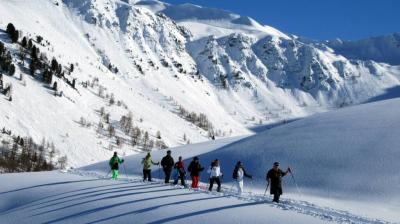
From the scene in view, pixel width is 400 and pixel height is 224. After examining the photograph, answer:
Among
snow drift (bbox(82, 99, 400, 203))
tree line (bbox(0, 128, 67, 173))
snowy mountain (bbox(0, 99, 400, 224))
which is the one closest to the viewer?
snowy mountain (bbox(0, 99, 400, 224))

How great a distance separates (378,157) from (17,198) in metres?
29.7

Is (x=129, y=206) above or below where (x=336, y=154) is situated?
below

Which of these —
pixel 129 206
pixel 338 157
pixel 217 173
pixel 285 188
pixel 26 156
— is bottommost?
pixel 129 206

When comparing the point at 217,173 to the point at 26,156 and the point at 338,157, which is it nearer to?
the point at 338,157

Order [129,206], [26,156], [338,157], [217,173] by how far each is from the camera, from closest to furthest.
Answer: [129,206], [217,173], [338,157], [26,156]

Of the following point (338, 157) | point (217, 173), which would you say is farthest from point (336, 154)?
point (217, 173)

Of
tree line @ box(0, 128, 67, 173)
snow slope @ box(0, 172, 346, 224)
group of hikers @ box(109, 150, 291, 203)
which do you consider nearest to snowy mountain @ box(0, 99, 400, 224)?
snow slope @ box(0, 172, 346, 224)

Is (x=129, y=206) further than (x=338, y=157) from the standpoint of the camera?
No

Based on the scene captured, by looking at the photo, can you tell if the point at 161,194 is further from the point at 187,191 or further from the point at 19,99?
the point at 19,99

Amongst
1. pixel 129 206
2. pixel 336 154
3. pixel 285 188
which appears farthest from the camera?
pixel 336 154

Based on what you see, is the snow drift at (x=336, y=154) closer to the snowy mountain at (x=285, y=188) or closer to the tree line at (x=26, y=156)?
the snowy mountain at (x=285, y=188)

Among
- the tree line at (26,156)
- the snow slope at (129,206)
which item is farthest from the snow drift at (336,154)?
the tree line at (26,156)

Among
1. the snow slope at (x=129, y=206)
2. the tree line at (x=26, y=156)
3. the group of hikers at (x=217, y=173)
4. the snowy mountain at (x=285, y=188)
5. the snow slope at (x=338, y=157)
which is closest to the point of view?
the snow slope at (x=129, y=206)

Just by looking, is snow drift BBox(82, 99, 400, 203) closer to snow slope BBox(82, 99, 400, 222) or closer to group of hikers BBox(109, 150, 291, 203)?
snow slope BBox(82, 99, 400, 222)
